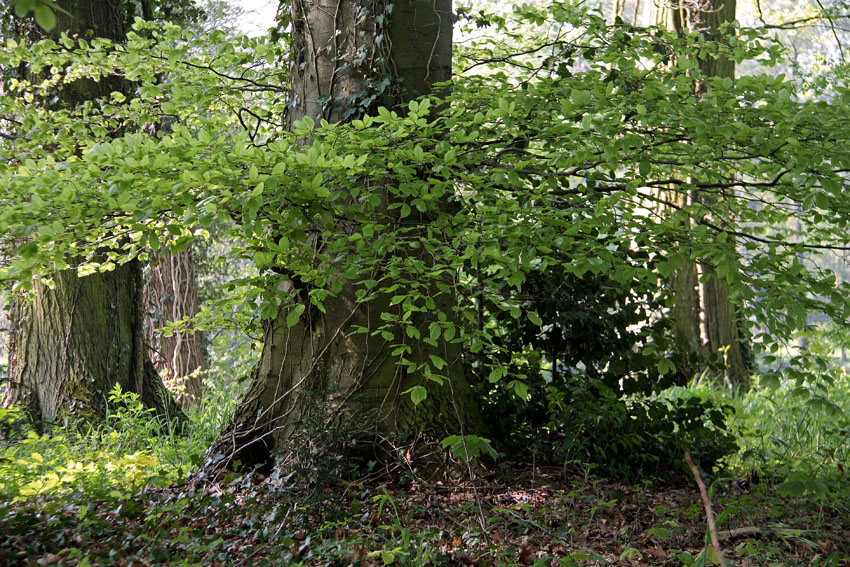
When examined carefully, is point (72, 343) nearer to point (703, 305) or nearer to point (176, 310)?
point (176, 310)

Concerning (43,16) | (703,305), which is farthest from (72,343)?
(703,305)

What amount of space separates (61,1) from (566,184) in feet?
17.3

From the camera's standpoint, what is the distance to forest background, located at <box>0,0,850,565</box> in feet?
10.3

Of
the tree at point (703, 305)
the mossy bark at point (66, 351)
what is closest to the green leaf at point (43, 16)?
the mossy bark at point (66, 351)

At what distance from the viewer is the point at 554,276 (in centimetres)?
488

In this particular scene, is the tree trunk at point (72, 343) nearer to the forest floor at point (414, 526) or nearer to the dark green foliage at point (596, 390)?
the forest floor at point (414, 526)

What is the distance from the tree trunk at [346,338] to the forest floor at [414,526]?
0.39 meters

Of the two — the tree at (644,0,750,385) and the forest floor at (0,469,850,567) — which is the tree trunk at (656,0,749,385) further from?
the forest floor at (0,469,850,567)

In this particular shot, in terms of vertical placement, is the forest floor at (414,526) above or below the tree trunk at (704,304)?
below

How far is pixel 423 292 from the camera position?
191 inches

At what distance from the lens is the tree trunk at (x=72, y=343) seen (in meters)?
6.06

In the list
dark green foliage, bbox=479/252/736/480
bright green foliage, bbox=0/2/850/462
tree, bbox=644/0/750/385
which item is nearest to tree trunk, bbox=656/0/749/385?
tree, bbox=644/0/750/385

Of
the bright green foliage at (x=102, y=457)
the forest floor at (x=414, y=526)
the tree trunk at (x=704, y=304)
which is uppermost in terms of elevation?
the tree trunk at (x=704, y=304)

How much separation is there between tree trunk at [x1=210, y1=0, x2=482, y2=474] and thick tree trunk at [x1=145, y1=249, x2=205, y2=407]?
5707 millimetres
